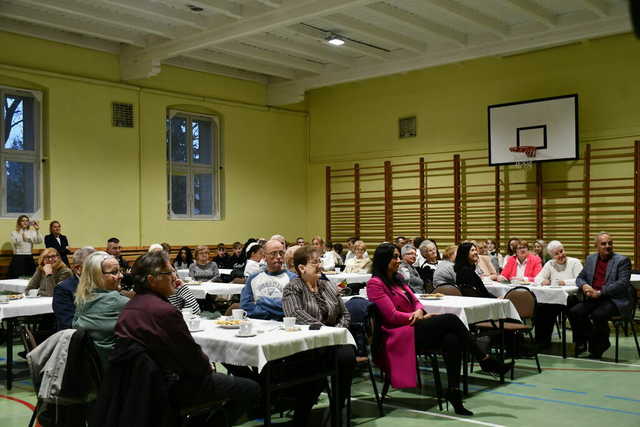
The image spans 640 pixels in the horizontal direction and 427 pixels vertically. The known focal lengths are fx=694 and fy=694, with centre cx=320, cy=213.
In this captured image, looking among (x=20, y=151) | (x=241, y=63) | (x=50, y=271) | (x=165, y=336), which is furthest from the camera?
(x=241, y=63)

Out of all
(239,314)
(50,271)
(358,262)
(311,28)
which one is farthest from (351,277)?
(311,28)

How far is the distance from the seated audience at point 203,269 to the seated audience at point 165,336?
594 centimetres

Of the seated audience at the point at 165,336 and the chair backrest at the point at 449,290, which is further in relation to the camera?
the chair backrest at the point at 449,290

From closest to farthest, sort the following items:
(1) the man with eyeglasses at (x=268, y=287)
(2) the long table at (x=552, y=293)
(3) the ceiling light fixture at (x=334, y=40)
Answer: (1) the man with eyeglasses at (x=268, y=287), (2) the long table at (x=552, y=293), (3) the ceiling light fixture at (x=334, y=40)

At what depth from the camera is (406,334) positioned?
5.03 meters

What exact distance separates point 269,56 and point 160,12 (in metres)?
3.25

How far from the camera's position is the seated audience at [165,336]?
3184 mm

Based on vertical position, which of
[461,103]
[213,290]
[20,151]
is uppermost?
[461,103]

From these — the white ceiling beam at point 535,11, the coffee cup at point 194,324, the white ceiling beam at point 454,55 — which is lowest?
the coffee cup at point 194,324

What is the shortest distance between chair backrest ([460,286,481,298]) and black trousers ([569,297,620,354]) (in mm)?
1230

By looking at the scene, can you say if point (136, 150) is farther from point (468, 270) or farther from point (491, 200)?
point (468, 270)

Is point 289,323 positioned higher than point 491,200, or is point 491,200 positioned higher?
point 491,200

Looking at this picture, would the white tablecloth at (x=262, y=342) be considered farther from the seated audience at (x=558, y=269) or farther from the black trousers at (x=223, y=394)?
the seated audience at (x=558, y=269)

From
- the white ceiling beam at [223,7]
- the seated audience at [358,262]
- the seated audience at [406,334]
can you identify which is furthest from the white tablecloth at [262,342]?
the white ceiling beam at [223,7]
